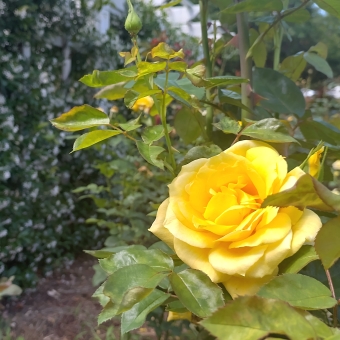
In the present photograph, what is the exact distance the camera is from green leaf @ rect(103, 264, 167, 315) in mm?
255

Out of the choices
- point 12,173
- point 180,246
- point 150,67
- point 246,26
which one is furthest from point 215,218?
point 12,173

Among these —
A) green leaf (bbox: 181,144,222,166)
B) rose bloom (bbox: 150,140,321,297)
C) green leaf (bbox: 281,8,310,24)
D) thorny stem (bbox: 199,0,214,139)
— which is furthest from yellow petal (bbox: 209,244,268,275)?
green leaf (bbox: 281,8,310,24)

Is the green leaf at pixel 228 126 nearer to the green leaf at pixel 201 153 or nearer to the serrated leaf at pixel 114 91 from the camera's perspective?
the green leaf at pixel 201 153

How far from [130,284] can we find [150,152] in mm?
118

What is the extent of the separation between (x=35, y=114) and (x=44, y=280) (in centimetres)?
92

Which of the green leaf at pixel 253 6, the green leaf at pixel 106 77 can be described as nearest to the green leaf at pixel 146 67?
the green leaf at pixel 106 77

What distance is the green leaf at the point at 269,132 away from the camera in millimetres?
328

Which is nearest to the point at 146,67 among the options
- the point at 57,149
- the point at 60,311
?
the point at 60,311

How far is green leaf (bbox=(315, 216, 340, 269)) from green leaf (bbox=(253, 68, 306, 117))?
27 cm

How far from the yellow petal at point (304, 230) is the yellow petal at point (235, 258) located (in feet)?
0.07

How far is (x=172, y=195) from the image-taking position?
315 millimetres

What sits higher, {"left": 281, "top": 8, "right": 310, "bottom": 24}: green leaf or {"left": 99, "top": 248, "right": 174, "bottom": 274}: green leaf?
{"left": 281, "top": 8, "right": 310, "bottom": 24}: green leaf

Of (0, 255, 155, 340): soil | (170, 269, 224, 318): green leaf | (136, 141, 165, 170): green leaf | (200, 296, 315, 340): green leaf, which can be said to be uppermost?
(136, 141, 165, 170): green leaf

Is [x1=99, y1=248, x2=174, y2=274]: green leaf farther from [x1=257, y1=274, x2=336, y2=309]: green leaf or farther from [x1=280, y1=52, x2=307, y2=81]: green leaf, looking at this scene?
[x1=280, y1=52, x2=307, y2=81]: green leaf
